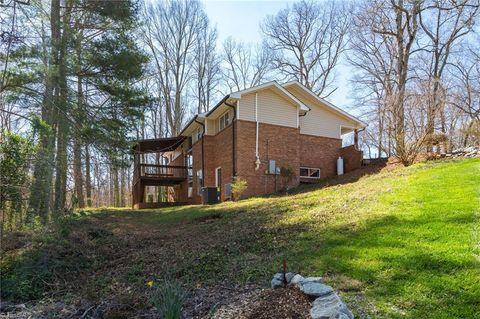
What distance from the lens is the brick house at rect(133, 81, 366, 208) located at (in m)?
16.1

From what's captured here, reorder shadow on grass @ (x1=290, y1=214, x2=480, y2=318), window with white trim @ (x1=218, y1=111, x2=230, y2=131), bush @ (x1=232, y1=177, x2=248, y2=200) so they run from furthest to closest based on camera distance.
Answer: window with white trim @ (x1=218, y1=111, x2=230, y2=131) < bush @ (x1=232, y1=177, x2=248, y2=200) < shadow on grass @ (x1=290, y1=214, x2=480, y2=318)

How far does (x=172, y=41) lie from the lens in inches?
1176

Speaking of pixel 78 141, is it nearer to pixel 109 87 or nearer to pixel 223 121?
pixel 109 87

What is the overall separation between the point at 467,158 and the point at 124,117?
36.9 ft

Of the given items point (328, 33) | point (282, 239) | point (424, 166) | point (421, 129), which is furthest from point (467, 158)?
point (328, 33)

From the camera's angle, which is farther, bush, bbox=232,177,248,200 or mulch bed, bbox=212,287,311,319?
bush, bbox=232,177,248,200

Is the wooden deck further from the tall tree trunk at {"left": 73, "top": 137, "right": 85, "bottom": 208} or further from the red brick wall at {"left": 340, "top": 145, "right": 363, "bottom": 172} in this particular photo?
the tall tree trunk at {"left": 73, "top": 137, "right": 85, "bottom": 208}

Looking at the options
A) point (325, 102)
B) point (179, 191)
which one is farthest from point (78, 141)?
point (179, 191)

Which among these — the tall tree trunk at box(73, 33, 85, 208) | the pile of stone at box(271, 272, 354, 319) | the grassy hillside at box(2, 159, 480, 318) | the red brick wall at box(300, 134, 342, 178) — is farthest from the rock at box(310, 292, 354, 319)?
the red brick wall at box(300, 134, 342, 178)

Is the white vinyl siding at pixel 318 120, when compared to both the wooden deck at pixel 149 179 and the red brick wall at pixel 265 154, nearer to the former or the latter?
the red brick wall at pixel 265 154

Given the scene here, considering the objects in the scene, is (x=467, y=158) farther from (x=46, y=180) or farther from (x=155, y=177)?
(x=155, y=177)

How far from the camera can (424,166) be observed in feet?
36.7

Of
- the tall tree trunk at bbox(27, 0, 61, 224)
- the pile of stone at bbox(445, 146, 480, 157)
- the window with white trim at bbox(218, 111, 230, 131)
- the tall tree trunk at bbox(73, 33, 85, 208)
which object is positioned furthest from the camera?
the window with white trim at bbox(218, 111, 230, 131)

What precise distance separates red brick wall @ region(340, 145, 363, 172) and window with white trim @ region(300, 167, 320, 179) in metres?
1.69
